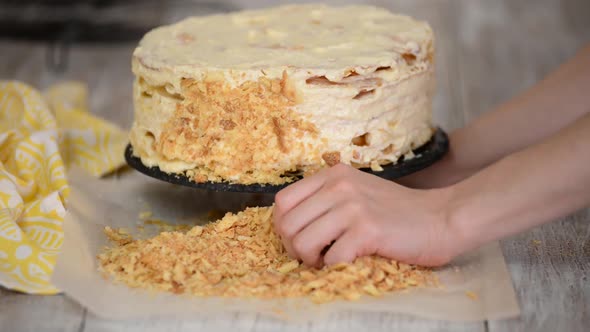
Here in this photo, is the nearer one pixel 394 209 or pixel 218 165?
pixel 394 209

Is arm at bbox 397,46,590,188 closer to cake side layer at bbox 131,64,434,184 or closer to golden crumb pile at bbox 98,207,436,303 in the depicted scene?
cake side layer at bbox 131,64,434,184

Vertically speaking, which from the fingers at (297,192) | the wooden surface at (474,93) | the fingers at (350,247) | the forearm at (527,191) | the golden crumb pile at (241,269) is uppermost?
the forearm at (527,191)

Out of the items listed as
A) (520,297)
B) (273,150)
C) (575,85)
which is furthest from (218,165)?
(575,85)

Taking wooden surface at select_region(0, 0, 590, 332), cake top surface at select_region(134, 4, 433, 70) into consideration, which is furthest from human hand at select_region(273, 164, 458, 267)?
cake top surface at select_region(134, 4, 433, 70)

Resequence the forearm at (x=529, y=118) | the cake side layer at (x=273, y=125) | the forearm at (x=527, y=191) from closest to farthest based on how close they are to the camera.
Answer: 1. the forearm at (x=527, y=191)
2. the cake side layer at (x=273, y=125)
3. the forearm at (x=529, y=118)

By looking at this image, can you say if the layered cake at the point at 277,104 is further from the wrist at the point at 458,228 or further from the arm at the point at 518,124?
the wrist at the point at 458,228

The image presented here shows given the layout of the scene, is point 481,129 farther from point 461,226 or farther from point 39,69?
point 39,69

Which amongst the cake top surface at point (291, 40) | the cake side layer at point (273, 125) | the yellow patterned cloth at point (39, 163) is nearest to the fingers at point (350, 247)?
the cake side layer at point (273, 125)
